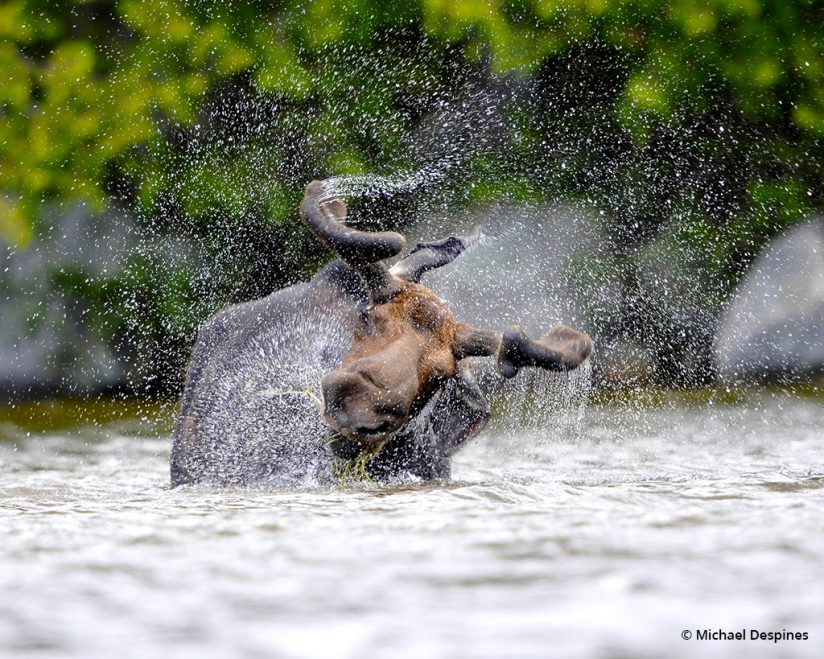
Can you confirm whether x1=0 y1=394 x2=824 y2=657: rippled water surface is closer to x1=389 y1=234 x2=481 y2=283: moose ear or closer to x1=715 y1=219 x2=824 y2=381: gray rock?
x1=389 y1=234 x2=481 y2=283: moose ear

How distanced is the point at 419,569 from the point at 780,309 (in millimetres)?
10494

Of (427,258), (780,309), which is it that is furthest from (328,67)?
(427,258)

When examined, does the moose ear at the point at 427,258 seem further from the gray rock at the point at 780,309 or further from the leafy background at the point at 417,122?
the gray rock at the point at 780,309

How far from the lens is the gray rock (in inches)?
529

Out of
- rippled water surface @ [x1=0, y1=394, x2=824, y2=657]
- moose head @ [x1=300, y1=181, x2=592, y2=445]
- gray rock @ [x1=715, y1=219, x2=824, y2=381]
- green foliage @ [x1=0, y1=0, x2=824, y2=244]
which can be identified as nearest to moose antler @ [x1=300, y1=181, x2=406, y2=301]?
moose head @ [x1=300, y1=181, x2=592, y2=445]

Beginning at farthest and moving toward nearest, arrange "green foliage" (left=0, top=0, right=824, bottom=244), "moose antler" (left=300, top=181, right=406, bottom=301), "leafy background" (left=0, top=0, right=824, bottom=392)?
"green foliage" (left=0, top=0, right=824, bottom=244) → "leafy background" (left=0, top=0, right=824, bottom=392) → "moose antler" (left=300, top=181, right=406, bottom=301)

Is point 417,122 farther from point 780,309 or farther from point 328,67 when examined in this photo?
point 780,309

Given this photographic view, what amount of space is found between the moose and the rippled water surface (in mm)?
221

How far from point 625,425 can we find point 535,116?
11.9 feet

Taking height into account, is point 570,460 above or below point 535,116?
below

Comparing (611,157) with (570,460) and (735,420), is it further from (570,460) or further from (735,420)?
(570,460)

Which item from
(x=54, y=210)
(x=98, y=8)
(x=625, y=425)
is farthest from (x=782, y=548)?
(x=98, y=8)

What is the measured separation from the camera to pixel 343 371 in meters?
4.72

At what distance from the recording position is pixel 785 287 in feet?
45.1
